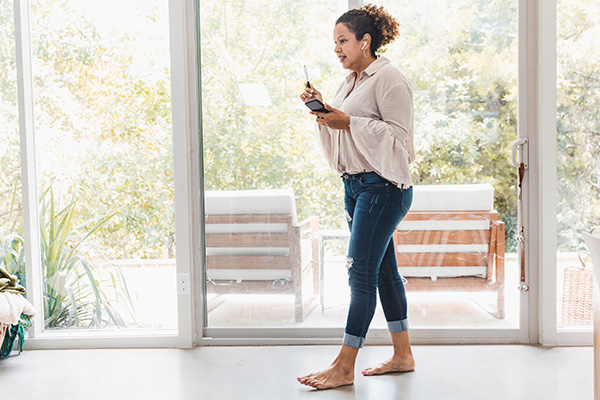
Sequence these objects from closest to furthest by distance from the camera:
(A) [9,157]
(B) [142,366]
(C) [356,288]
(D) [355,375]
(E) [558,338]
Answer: (C) [356,288]
(D) [355,375]
(B) [142,366]
(E) [558,338]
(A) [9,157]

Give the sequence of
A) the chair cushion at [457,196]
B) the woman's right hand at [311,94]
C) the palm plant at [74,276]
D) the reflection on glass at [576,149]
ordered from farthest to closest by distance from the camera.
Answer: the palm plant at [74,276] < the chair cushion at [457,196] < the reflection on glass at [576,149] < the woman's right hand at [311,94]

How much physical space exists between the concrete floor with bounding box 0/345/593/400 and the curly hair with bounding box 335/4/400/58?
1.39 m

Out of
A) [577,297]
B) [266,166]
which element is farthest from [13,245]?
[577,297]

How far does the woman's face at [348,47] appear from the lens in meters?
2.26

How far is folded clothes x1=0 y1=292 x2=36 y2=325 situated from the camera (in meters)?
2.45

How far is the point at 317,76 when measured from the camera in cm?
281

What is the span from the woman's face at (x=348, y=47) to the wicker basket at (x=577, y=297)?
150cm

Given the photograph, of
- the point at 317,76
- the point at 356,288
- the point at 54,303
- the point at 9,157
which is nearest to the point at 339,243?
the point at 356,288

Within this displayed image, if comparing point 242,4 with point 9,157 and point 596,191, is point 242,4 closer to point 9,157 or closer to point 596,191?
point 9,157

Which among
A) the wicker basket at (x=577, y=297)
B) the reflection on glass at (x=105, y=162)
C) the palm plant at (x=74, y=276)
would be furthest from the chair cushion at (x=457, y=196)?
the palm plant at (x=74, y=276)

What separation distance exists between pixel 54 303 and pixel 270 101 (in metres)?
1.55

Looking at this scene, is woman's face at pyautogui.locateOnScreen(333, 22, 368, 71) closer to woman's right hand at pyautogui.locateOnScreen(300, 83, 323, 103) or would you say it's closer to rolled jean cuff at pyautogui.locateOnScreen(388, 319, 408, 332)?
woman's right hand at pyautogui.locateOnScreen(300, 83, 323, 103)

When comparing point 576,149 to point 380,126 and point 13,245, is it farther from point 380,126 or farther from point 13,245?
point 13,245

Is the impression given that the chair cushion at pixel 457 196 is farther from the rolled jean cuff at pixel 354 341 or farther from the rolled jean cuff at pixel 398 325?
the rolled jean cuff at pixel 354 341
